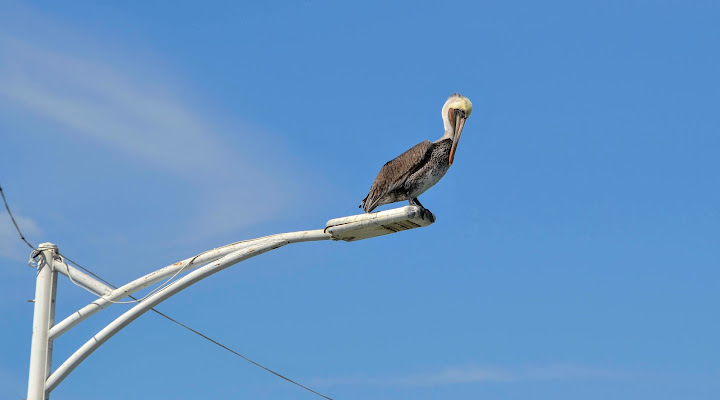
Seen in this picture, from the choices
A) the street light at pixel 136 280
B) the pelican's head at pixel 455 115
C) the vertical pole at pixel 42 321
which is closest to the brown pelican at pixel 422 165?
the pelican's head at pixel 455 115

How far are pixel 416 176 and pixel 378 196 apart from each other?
558 millimetres

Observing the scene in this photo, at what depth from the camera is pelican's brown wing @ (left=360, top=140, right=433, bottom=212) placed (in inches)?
399

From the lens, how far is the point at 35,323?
7.46 m

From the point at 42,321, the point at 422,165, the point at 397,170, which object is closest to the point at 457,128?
the point at 422,165

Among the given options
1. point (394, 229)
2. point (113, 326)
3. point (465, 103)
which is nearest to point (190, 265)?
point (113, 326)

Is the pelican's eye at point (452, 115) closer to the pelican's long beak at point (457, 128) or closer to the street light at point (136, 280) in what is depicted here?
the pelican's long beak at point (457, 128)

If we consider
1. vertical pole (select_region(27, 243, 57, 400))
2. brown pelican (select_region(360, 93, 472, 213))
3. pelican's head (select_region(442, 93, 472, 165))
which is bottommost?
vertical pole (select_region(27, 243, 57, 400))

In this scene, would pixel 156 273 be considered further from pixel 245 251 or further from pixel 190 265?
pixel 245 251

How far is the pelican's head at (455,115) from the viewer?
10.2 m

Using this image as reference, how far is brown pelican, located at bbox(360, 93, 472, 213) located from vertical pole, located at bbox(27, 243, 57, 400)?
4.07 meters

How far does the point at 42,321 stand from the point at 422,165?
4.76 meters

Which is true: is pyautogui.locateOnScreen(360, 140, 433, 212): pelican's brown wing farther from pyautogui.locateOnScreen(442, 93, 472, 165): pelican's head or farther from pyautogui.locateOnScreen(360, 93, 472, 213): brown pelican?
pyautogui.locateOnScreen(442, 93, 472, 165): pelican's head

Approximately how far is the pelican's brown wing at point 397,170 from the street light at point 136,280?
7.96ft

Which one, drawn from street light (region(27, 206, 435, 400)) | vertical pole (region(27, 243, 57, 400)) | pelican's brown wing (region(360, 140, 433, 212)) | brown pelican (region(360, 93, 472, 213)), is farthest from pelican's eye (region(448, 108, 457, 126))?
vertical pole (region(27, 243, 57, 400))
